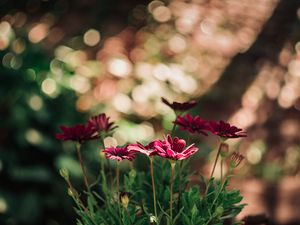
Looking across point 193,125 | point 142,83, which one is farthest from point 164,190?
point 142,83

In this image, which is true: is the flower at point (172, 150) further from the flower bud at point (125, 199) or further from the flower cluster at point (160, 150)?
the flower bud at point (125, 199)

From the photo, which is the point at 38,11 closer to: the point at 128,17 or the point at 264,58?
the point at 128,17

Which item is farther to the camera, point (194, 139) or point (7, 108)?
point (194, 139)

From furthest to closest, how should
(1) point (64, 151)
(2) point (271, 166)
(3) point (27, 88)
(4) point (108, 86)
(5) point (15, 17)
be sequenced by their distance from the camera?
1. (5) point (15, 17)
2. (4) point (108, 86)
3. (2) point (271, 166)
4. (3) point (27, 88)
5. (1) point (64, 151)

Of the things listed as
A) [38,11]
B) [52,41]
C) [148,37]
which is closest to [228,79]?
[148,37]

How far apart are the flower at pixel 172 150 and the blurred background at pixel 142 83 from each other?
1354 mm

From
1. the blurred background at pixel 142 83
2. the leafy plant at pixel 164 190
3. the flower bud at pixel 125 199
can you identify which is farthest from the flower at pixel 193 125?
the blurred background at pixel 142 83

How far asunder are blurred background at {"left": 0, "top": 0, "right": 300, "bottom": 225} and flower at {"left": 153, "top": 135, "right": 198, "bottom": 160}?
1.35 metres

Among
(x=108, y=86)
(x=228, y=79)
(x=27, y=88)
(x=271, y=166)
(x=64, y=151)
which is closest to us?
(x=64, y=151)

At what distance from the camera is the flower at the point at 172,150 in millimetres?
988

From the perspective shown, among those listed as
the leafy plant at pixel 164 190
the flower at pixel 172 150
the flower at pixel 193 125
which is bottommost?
the leafy plant at pixel 164 190

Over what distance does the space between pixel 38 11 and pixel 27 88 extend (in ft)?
4.93

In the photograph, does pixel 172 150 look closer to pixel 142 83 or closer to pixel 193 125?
pixel 193 125

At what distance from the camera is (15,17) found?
385 cm
